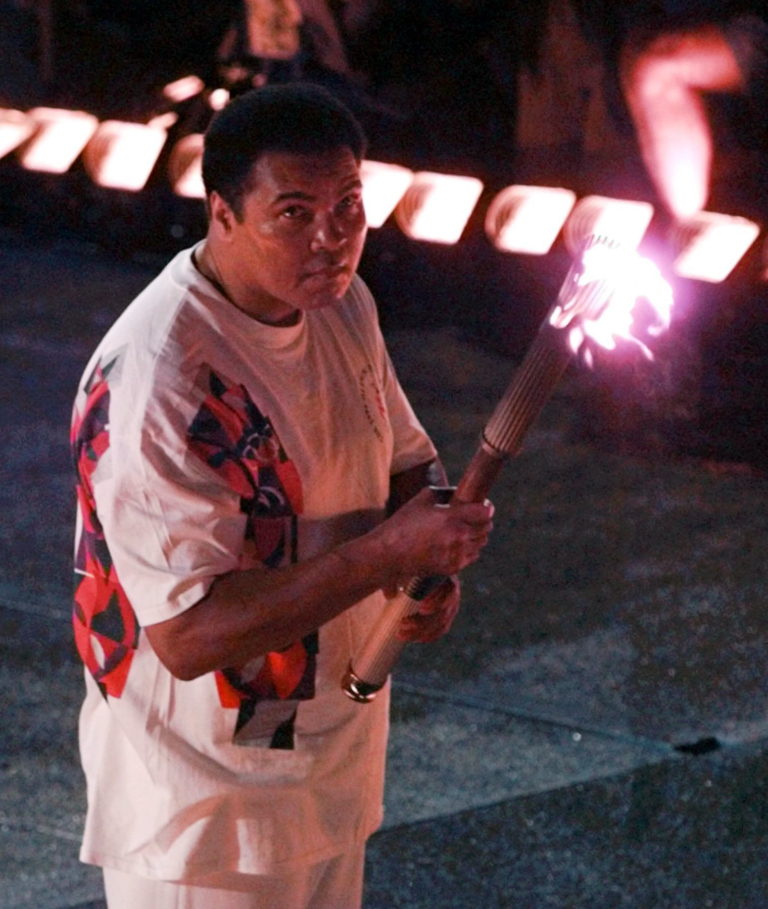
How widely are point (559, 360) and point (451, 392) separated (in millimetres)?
6443

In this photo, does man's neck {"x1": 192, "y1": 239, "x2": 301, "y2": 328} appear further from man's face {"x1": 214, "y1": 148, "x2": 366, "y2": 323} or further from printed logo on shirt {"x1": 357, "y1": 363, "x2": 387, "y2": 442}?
printed logo on shirt {"x1": 357, "y1": 363, "x2": 387, "y2": 442}

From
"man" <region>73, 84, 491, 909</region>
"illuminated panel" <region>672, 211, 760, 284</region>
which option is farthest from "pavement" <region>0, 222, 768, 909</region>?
"man" <region>73, 84, 491, 909</region>

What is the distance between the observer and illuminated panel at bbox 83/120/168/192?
1059 centimetres

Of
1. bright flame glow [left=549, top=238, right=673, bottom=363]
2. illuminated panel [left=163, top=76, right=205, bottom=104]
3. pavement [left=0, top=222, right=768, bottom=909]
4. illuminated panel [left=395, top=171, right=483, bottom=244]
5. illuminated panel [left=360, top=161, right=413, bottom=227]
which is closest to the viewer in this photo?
bright flame glow [left=549, top=238, right=673, bottom=363]

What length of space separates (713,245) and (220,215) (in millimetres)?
5950

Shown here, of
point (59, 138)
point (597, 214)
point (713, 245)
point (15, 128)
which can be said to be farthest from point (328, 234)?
point (15, 128)

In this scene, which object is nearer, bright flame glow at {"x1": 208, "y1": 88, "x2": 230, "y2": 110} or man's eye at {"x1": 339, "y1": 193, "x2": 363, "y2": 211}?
man's eye at {"x1": 339, "y1": 193, "x2": 363, "y2": 211}

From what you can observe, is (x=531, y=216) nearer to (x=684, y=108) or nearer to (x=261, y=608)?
(x=684, y=108)

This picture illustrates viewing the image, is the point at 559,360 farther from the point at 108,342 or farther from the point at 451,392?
the point at 451,392

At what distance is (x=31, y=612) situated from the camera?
5211 millimetres

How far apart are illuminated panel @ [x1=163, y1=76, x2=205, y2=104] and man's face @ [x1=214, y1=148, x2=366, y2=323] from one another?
908 cm

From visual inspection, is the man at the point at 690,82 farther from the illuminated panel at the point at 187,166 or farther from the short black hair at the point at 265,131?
the short black hair at the point at 265,131

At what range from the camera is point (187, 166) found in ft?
32.7

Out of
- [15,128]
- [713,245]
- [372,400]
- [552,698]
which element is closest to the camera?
[372,400]
